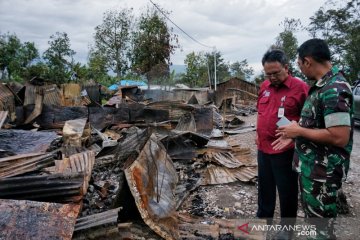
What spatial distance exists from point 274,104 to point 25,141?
4585 mm

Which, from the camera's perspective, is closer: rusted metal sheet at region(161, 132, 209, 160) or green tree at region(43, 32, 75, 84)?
rusted metal sheet at region(161, 132, 209, 160)

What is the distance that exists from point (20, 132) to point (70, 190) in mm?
3756

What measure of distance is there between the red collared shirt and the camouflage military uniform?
0.62 meters

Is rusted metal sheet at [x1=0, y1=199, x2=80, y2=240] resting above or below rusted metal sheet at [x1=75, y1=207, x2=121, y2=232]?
above

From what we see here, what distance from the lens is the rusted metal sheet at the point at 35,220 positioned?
2184 mm

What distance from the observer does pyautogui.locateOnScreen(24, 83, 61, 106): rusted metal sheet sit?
34.6 feet

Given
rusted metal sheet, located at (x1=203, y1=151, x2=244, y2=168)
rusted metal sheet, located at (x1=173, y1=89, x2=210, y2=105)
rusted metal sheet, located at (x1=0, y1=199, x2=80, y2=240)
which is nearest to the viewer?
rusted metal sheet, located at (x1=0, y1=199, x2=80, y2=240)

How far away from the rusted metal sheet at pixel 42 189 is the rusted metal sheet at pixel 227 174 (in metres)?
2.54

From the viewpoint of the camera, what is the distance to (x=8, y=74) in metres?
28.1

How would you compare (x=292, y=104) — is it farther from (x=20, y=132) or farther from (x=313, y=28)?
(x=313, y=28)

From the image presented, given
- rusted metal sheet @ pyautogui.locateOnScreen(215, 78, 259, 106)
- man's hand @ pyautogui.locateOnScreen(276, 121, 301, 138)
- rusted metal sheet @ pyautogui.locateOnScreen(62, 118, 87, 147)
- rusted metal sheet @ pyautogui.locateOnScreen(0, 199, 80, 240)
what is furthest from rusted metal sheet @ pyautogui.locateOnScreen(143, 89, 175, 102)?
man's hand @ pyautogui.locateOnScreen(276, 121, 301, 138)

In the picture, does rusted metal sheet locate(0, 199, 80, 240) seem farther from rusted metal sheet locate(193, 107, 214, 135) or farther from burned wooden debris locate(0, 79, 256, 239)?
rusted metal sheet locate(193, 107, 214, 135)

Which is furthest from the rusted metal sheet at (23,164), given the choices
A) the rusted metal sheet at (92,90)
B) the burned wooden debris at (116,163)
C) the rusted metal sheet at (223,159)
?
the rusted metal sheet at (92,90)

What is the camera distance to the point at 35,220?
2.28m
